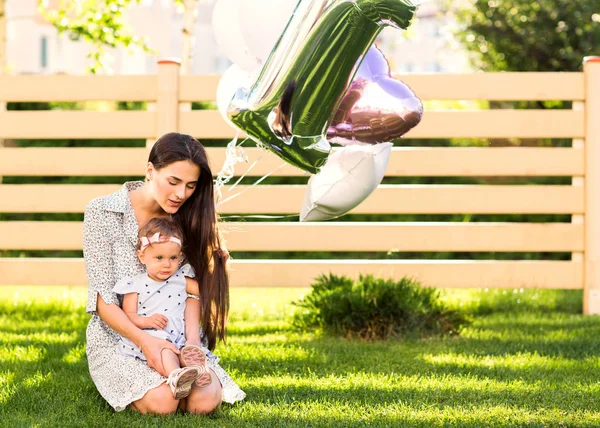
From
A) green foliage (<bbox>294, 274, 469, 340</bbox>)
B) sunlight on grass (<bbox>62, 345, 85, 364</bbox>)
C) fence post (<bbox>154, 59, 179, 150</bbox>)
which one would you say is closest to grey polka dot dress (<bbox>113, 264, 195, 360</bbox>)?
sunlight on grass (<bbox>62, 345, 85, 364</bbox>)

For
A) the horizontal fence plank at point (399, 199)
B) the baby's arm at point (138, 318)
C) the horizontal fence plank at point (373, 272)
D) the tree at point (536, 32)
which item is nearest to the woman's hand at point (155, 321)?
the baby's arm at point (138, 318)

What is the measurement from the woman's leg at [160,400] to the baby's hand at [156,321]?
7.4 inches

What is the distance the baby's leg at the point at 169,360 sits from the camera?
96.6 inches

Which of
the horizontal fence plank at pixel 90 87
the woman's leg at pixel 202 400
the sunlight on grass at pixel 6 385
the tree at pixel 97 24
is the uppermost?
the tree at pixel 97 24

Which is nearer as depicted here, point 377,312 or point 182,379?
point 182,379

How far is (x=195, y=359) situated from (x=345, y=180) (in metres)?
0.74

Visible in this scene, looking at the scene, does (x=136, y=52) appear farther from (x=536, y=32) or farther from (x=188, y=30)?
(x=188, y=30)

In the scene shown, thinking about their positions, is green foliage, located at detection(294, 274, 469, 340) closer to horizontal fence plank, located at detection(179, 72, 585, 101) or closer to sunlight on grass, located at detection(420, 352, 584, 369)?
sunlight on grass, located at detection(420, 352, 584, 369)

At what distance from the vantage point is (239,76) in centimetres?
328

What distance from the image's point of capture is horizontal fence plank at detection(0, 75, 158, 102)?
4.50 m

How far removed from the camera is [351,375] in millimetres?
2965

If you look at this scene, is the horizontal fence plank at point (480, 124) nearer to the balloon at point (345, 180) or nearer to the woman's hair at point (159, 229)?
the balloon at point (345, 180)

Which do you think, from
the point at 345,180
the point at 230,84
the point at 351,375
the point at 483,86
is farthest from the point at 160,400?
the point at 483,86

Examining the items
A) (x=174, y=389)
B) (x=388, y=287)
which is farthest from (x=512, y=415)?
(x=388, y=287)
